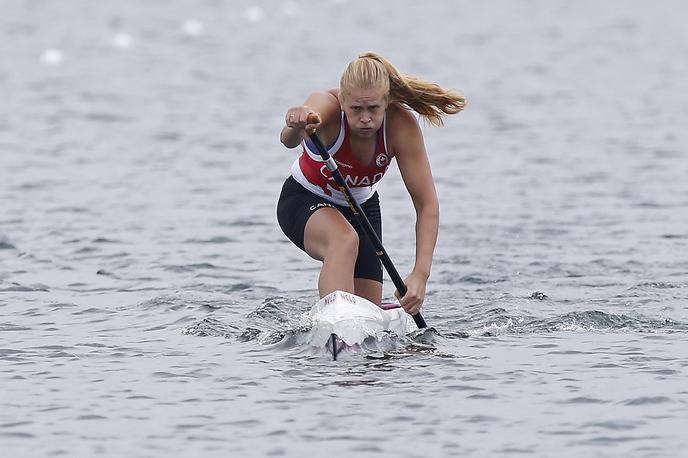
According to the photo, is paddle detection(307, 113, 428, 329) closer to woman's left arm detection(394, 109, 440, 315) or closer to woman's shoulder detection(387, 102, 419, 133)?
woman's left arm detection(394, 109, 440, 315)

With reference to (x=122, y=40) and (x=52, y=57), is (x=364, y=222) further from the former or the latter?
(x=122, y=40)

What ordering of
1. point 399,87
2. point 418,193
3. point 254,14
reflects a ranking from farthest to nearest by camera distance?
point 254,14
point 418,193
point 399,87

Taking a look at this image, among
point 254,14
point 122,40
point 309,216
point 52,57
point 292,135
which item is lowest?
point 309,216

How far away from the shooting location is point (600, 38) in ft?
143

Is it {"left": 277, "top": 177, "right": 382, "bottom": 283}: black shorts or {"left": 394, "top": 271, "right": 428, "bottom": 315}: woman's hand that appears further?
{"left": 277, "top": 177, "right": 382, "bottom": 283}: black shorts

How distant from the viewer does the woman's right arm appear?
349 inches

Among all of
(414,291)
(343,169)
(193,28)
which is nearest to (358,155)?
(343,169)

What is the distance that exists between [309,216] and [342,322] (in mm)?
789

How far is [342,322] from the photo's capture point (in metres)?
9.45

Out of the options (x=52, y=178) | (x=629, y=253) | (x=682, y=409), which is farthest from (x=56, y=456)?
(x=52, y=178)

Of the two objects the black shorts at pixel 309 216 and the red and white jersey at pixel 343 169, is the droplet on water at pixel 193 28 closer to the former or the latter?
the black shorts at pixel 309 216

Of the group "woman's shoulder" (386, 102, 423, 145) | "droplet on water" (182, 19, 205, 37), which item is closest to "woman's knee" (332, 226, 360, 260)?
"woman's shoulder" (386, 102, 423, 145)

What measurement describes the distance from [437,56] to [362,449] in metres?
30.7

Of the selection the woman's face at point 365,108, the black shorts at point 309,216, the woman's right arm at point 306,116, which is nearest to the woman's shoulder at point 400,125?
the woman's face at point 365,108
